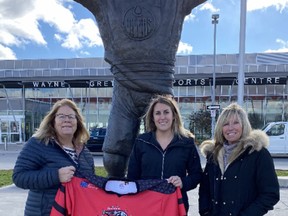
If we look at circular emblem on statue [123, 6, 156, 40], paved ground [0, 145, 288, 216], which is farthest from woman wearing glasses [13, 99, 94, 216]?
paved ground [0, 145, 288, 216]

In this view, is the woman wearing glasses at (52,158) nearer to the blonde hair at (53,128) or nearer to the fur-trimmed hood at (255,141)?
the blonde hair at (53,128)

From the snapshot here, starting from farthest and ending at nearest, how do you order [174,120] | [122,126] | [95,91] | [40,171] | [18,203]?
Result: 1. [95,91]
2. [18,203]
3. [122,126]
4. [174,120]
5. [40,171]

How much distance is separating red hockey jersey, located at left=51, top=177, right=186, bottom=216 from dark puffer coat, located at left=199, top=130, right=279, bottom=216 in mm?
322

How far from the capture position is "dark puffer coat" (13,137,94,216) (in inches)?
105

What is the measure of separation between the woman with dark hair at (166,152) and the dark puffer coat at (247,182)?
0.67 ft

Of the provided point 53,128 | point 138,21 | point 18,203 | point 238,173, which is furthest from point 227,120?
point 18,203

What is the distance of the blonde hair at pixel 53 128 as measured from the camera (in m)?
2.86

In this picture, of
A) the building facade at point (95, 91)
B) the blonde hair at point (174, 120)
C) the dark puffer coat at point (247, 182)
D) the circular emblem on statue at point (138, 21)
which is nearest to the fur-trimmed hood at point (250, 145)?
the dark puffer coat at point (247, 182)

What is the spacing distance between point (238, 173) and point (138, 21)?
191cm

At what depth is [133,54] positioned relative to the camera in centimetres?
404

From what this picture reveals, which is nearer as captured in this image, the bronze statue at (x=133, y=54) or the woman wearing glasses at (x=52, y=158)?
the woman wearing glasses at (x=52, y=158)

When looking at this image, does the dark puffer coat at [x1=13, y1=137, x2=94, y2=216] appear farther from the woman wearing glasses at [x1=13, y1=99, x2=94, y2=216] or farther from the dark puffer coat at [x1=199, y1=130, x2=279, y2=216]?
the dark puffer coat at [x1=199, y1=130, x2=279, y2=216]

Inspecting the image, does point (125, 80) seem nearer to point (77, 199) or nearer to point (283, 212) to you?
point (77, 199)

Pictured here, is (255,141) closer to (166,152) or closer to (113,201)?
(166,152)
